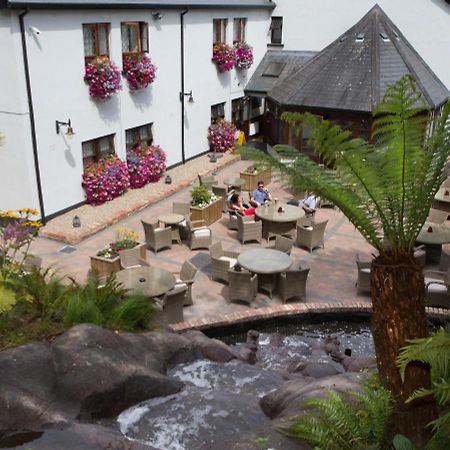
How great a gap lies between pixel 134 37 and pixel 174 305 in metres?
11.1

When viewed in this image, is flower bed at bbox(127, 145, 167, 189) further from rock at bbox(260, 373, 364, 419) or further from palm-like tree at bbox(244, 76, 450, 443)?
palm-like tree at bbox(244, 76, 450, 443)

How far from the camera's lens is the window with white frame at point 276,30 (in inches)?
1024

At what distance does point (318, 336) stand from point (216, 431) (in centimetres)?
437

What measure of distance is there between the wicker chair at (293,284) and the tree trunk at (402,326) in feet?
17.3

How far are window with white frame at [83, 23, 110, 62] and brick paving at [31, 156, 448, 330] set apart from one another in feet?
15.2

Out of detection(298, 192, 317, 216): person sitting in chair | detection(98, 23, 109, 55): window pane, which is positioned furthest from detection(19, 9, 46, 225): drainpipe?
detection(298, 192, 317, 216): person sitting in chair

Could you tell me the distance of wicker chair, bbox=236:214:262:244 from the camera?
1401cm

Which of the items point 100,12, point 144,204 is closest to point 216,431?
point 144,204

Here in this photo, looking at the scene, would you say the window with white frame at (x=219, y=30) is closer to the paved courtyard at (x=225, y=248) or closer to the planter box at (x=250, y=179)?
the planter box at (x=250, y=179)

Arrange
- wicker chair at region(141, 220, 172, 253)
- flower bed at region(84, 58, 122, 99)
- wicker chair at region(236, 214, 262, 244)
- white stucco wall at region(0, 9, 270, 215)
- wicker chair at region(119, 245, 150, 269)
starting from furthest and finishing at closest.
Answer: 1. flower bed at region(84, 58, 122, 99)
2. white stucco wall at region(0, 9, 270, 215)
3. wicker chair at region(236, 214, 262, 244)
4. wicker chair at region(141, 220, 172, 253)
5. wicker chair at region(119, 245, 150, 269)

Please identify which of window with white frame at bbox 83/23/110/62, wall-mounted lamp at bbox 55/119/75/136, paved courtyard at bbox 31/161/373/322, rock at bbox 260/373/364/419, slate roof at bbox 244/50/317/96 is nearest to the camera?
rock at bbox 260/373/364/419

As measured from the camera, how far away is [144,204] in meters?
16.9

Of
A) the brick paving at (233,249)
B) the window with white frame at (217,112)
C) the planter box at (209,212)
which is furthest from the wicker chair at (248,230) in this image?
the window with white frame at (217,112)

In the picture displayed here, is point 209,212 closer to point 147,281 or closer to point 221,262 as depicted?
point 221,262
